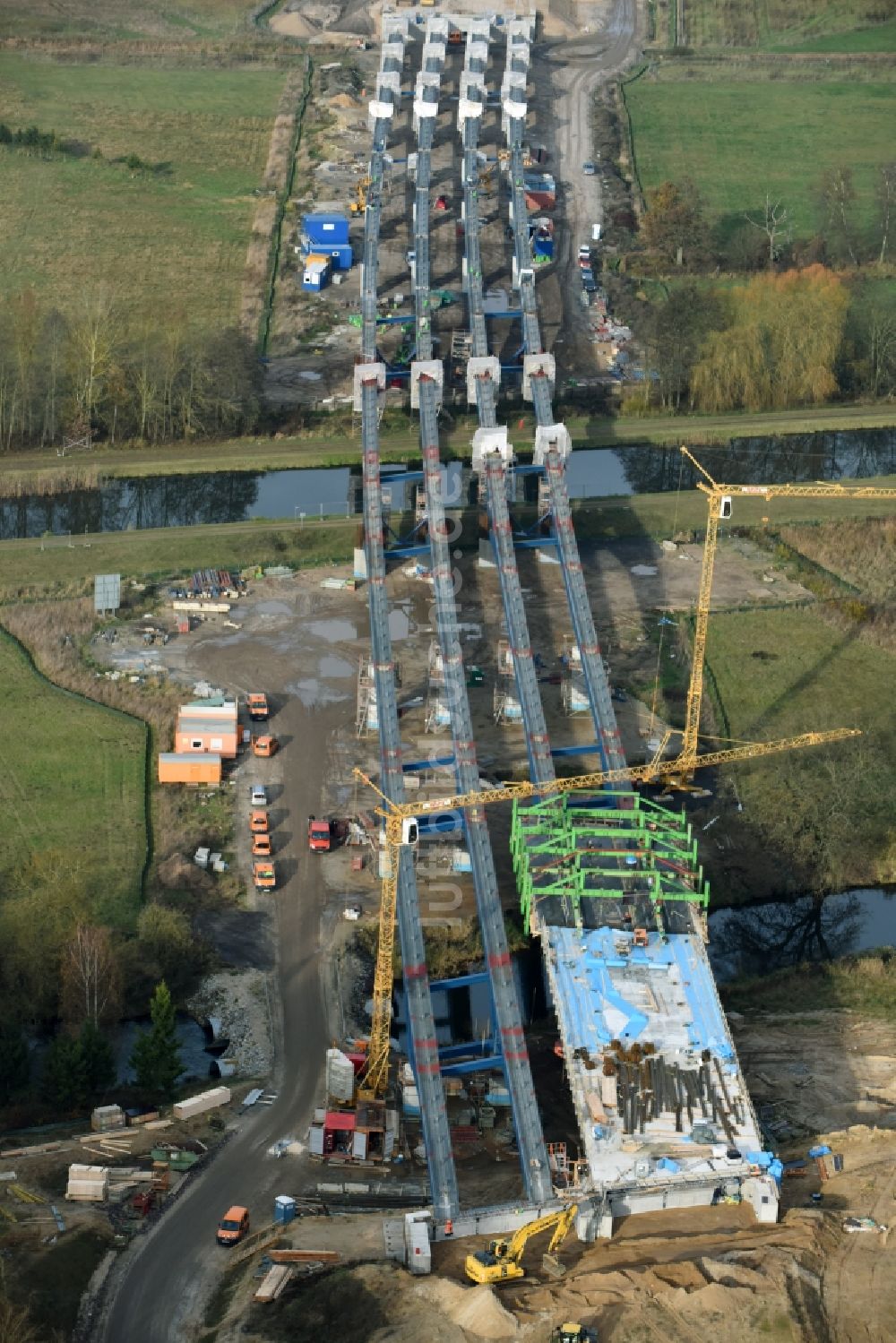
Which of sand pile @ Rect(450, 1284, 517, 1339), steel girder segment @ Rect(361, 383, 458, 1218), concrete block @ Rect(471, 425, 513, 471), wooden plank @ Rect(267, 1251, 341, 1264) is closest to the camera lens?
sand pile @ Rect(450, 1284, 517, 1339)

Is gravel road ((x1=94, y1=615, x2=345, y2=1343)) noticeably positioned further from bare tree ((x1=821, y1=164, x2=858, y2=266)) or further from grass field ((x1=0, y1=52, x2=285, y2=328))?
bare tree ((x1=821, y1=164, x2=858, y2=266))

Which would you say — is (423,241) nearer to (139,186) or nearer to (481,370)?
(481,370)

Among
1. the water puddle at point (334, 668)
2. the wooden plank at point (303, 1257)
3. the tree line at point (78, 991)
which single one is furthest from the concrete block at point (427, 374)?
the wooden plank at point (303, 1257)

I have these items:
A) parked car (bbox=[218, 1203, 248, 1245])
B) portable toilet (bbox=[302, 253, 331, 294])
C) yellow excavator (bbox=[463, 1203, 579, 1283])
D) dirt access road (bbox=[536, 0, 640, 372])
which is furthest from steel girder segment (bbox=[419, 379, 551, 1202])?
portable toilet (bbox=[302, 253, 331, 294])

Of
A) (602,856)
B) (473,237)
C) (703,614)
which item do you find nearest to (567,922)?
(602,856)

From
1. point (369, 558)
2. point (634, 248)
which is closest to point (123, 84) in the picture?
point (634, 248)
